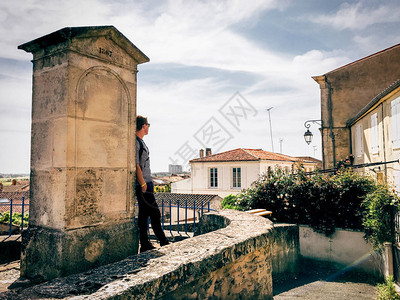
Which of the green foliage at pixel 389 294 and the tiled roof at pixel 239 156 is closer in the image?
the green foliage at pixel 389 294

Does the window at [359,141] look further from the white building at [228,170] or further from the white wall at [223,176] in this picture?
the white building at [228,170]

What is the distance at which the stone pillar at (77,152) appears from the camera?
261 cm

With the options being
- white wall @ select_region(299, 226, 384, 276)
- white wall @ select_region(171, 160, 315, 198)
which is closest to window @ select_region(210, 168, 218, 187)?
white wall @ select_region(171, 160, 315, 198)

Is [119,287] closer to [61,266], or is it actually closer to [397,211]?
[61,266]

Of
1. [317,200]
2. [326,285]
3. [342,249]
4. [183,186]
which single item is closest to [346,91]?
[317,200]

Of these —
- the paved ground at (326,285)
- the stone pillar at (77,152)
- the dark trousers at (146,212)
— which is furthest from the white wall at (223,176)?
the stone pillar at (77,152)

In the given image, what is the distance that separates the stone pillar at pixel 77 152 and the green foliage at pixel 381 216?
558cm

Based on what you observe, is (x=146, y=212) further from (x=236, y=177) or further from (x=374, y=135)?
(x=236, y=177)

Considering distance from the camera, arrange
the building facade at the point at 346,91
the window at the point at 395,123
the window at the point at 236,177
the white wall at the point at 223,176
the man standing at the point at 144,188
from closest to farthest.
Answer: the man standing at the point at 144,188 → the window at the point at 395,123 → the building facade at the point at 346,91 → the white wall at the point at 223,176 → the window at the point at 236,177

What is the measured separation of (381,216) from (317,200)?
1.52 metres

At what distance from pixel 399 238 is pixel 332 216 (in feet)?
5.42

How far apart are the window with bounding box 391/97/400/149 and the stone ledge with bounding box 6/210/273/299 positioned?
8066 mm

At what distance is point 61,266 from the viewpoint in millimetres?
2551

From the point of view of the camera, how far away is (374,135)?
12.0 meters
